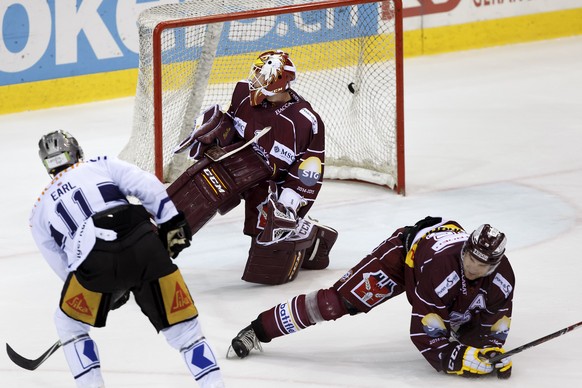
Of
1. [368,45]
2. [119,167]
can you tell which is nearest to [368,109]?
[368,45]

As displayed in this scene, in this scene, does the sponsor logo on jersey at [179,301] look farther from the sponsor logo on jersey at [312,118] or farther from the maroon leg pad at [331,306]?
the sponsor logo on jersey at [312,118]

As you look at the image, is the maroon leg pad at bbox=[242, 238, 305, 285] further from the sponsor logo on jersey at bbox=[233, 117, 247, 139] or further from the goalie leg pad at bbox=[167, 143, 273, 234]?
the sponsor logo on jersey at bbox=[233, 117, 247, 139]

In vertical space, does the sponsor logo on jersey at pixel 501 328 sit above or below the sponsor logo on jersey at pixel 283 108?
below

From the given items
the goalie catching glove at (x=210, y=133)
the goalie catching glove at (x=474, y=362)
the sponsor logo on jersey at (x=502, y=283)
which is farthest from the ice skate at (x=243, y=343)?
the goalie catching glove at (x=210, y=133)

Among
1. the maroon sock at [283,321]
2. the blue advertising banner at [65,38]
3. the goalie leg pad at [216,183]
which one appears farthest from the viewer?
the blue advertising banner at [65,38]

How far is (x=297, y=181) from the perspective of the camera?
564cm

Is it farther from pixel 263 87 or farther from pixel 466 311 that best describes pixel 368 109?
pixel 466 311

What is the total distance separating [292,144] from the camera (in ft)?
18.6

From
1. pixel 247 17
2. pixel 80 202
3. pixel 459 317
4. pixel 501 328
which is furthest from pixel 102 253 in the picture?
pixel 247 17

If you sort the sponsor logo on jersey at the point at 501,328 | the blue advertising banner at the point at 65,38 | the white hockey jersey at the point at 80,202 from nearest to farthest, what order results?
the white hockey jersey at the point at 80,202, the sponsor logo on jersey at the point at 501,328, the blue advertising banner at the point at 65,38

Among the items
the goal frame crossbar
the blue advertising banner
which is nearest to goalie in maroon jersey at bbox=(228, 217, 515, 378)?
the goal frame crossbar

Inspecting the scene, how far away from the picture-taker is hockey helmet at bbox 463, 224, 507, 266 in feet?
14.1

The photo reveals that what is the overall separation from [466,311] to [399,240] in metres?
0.40

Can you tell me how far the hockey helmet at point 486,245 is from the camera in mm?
4301
